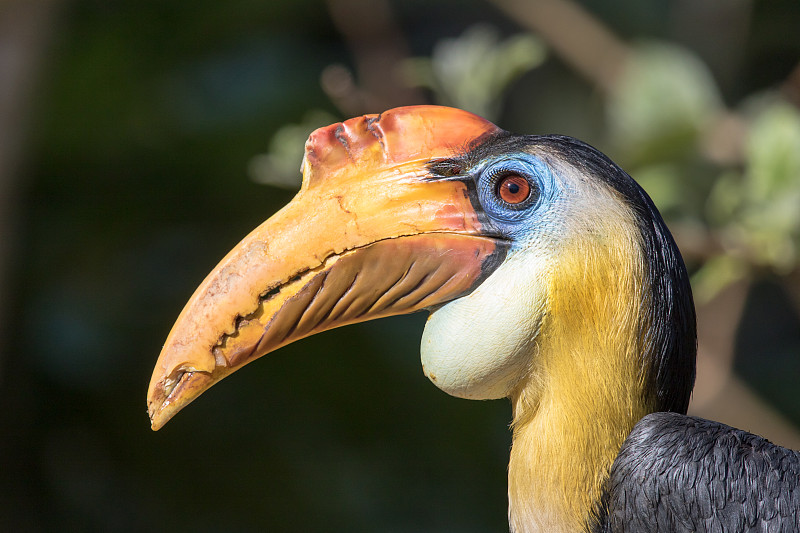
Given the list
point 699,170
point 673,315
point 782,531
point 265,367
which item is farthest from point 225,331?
point 265,367

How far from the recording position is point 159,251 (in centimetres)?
507

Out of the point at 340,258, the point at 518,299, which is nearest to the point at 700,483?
the point at 518,299

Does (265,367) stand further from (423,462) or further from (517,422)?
(517,422)

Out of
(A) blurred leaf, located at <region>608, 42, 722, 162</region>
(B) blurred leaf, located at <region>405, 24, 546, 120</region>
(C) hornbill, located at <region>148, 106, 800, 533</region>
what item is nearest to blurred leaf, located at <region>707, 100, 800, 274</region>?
(A) blurred leaf, located at <region>608, 42, 722, 162</region>

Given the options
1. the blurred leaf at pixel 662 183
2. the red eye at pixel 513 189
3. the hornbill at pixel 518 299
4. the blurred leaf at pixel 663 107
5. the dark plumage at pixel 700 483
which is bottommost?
the dark plumage at pixel 700 483

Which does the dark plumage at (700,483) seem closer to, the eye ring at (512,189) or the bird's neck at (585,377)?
the bird's neck at (585,377)

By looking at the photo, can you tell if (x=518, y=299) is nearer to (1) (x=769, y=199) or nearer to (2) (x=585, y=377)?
(2) (x=585, y=377)

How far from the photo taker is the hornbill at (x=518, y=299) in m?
1.80

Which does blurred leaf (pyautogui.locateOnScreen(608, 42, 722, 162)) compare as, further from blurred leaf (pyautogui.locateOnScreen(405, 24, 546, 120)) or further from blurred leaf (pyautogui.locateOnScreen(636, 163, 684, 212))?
blurred leaf (pyautogui.locateOnScreen(405, 24, 546, 120))

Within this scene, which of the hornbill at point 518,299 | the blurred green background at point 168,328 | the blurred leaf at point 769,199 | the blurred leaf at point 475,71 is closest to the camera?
the hornbill at point 518,299

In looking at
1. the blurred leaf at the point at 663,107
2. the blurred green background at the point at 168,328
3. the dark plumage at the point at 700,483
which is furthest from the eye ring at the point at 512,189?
the blurred green background at the point at 168,328

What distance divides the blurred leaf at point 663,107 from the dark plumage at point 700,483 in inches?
57.5

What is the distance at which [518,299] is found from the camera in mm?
1792

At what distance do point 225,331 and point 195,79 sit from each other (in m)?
3.77
